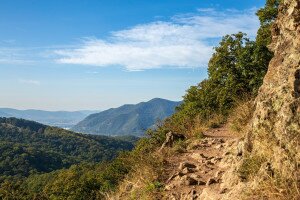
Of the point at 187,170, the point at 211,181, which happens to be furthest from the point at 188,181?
the point at 187,170

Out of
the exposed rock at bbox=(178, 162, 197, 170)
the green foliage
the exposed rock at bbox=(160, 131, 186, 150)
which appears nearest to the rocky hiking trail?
the exposed rock at bbox=(178, 162, 197, 170)

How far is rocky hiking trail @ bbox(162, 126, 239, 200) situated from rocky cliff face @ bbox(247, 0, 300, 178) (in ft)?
4.71

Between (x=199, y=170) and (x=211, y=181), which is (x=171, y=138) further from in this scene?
(x=211, y=181)

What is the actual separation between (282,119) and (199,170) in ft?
14.4

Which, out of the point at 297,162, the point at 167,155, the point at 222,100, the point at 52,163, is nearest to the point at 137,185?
the point at 167,155

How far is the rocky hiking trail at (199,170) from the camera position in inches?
358

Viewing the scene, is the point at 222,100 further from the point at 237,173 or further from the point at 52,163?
the point at 52,163

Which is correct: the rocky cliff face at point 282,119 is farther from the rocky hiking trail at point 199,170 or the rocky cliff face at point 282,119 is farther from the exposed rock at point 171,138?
the exposed rock at point 171,138

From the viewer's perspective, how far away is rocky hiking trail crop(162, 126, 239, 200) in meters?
9.09

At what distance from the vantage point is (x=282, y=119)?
7.27 m

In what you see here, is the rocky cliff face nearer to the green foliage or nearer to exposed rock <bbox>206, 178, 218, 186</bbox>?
exposed rock <bbox>206, 178, 218, 186</bbox>

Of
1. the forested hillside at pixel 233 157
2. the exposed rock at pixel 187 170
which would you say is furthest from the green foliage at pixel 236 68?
the exposed rock at pixel 187 170

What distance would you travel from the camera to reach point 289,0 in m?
11.0

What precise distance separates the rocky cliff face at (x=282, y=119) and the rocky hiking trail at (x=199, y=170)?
1436 mm
